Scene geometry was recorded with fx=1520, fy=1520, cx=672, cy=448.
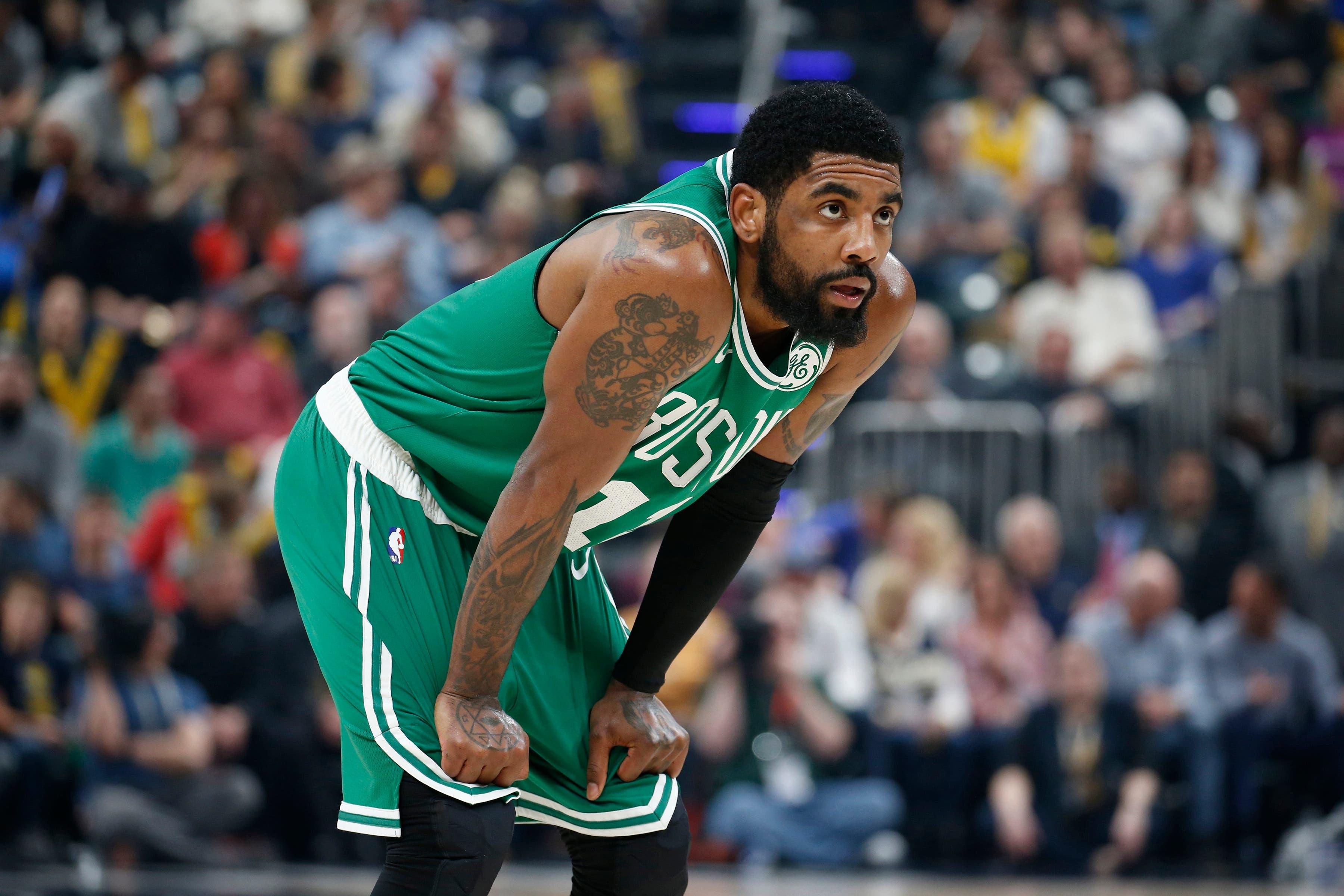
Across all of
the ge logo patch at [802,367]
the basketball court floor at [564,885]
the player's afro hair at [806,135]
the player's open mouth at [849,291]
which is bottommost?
the basketball court floor at [564,885]

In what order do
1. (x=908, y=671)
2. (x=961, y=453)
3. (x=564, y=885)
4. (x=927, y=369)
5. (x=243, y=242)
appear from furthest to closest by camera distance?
(x=243, y=242), (x=927, y=369), (x=961, y=453), (x=908, y=671), (x=564, y=885)

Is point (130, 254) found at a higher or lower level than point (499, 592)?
lower

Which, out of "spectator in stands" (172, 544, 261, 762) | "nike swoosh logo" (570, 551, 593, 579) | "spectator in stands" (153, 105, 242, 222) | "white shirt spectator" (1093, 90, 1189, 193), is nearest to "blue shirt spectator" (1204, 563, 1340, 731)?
"white shirt spectator" (1093, 90, 1189, 193)

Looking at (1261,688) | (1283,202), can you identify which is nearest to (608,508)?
(1261,688)

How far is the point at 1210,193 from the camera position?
9938 millimetres

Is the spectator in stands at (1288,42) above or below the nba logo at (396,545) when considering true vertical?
above

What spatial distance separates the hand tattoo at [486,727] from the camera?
2.54 m

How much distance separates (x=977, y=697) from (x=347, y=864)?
118 inches

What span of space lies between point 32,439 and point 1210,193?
7.29 metres

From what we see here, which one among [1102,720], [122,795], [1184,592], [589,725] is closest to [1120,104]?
Result: [1184,592]

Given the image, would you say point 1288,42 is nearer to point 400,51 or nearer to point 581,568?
point 400,51

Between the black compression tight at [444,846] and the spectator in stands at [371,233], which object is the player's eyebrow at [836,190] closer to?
the black compression tight at [444,846]

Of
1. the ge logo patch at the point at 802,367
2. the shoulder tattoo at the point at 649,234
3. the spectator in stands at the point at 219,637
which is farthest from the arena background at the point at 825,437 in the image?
the shoulder tattoo at the point at 649,234

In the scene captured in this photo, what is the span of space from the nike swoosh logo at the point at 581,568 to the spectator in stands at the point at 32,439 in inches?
202
